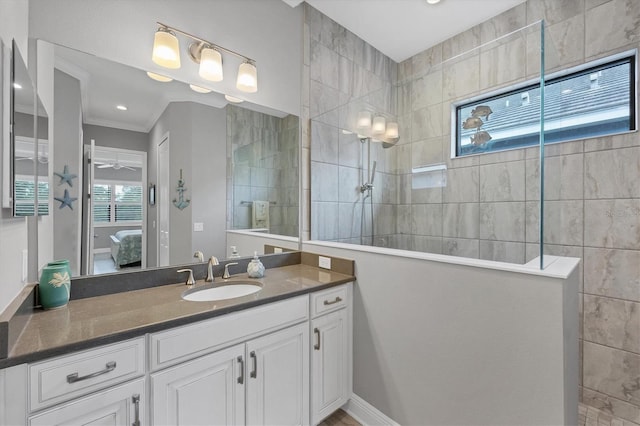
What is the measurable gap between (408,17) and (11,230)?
2.89 meters

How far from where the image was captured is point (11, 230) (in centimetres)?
98

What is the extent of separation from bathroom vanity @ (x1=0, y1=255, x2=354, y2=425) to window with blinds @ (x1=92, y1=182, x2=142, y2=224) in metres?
0.40

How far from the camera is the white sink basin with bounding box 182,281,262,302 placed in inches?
62.5

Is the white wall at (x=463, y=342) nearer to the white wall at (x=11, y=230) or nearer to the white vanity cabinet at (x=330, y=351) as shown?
the white vanity cabinet at (x=330, y=351)

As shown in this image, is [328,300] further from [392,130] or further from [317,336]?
[392,130]

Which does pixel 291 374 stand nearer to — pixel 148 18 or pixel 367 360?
pixel 367 360

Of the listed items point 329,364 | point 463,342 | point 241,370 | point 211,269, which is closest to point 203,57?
point 211,269

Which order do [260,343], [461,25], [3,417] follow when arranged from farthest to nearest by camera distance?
[461,25]
[260,343]
[3,417]

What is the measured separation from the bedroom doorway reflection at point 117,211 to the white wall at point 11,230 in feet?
1.00

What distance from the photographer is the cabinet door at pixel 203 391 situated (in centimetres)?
110

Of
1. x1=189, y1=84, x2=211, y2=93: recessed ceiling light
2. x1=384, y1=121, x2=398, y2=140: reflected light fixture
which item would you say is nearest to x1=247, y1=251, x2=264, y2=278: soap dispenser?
x1=189, y1=84, x2=211, y2=93: recessed ceiling light

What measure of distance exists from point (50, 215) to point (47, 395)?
0.78m

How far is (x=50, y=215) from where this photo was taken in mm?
1279

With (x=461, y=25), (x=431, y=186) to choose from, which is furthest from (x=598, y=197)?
(x=461, y=25)
